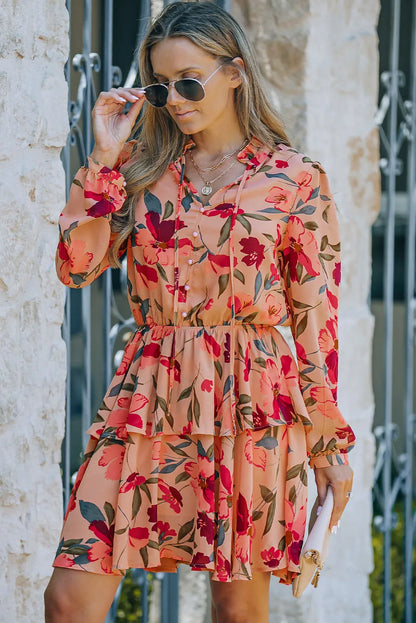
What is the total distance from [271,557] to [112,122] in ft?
3.58

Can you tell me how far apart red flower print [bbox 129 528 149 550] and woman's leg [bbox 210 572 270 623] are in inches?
8.5

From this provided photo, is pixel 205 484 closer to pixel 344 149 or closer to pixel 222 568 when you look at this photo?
pixel 222 568

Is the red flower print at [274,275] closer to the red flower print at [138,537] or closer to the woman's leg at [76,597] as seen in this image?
the red flower print at [138,537]

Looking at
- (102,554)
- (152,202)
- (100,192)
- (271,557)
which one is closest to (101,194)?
(100,192)

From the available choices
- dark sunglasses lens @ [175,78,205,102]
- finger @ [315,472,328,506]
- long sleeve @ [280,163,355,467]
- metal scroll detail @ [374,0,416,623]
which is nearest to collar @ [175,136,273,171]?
long sleeve @ [280,163,355,467]

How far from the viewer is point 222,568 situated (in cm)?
239

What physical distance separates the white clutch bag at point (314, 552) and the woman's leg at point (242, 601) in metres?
0.09

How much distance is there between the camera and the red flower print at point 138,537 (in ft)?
7.93

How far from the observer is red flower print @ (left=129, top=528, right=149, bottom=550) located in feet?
7.93

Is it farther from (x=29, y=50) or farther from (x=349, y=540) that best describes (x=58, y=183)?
(x=349, y=540)

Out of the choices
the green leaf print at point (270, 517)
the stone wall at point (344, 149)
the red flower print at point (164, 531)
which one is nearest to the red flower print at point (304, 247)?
the green leaf print at point (270, 517)

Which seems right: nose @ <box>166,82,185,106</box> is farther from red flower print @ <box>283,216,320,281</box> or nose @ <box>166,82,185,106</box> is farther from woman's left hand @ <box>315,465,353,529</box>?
woman's left hand @ <box>315,465,353,529</box>

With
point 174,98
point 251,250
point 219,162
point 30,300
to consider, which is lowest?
point 30,300

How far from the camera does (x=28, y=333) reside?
2.81 m
